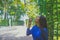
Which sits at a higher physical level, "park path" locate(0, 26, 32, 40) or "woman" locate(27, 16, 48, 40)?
"woman" locate(27, 16, 48, 40)

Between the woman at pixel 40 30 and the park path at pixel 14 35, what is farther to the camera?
the park path at pixel 14 35

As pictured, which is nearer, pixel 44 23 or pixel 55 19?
pixel 44 23

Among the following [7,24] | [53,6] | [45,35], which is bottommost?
[7,24]

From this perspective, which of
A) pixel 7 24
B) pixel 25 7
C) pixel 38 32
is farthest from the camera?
pixel 7 24

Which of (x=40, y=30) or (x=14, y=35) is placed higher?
(x=40, y=30)

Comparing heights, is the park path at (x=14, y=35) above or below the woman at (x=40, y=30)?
below

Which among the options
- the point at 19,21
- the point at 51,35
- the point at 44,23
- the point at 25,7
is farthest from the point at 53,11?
the point at 19,21

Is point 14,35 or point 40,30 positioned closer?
point 40,30

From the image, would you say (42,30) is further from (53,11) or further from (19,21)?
(19,21)

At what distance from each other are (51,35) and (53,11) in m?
0.52

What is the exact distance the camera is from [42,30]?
313 cm

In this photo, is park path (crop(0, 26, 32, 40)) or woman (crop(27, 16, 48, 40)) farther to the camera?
park path (crop(0, 26, 32, 40))

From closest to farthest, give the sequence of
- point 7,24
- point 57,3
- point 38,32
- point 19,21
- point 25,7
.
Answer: point 38,32
point 57,3
point 25,7
point 7,24
point 19,21

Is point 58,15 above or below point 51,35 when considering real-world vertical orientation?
above
